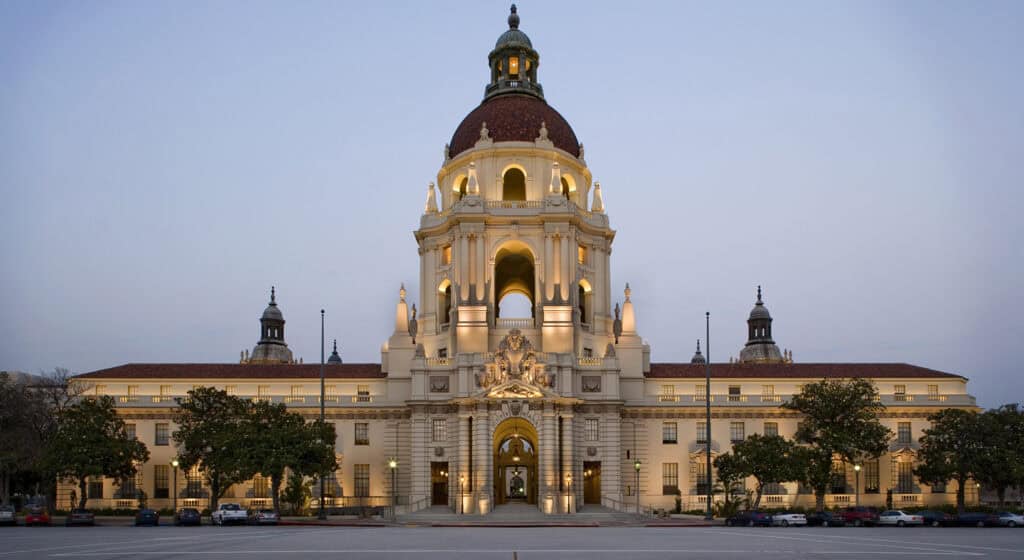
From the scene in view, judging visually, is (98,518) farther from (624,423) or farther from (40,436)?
(624,423)

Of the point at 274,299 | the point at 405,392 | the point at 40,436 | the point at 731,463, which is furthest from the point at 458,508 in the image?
the point at 274,299

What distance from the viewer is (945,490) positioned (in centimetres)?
8694

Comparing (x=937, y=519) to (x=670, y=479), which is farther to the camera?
(x=670, y=479)

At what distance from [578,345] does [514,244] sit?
1120 cm

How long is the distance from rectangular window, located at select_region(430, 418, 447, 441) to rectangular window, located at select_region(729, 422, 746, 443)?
85.1 feet

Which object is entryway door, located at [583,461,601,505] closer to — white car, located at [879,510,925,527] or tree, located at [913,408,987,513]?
tree, located at [913,408,987,513]

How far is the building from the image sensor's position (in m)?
81.8

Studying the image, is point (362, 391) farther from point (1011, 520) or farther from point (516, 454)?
point (1011, 520)

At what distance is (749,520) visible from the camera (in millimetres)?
62750

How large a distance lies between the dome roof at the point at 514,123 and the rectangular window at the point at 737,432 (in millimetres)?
29508

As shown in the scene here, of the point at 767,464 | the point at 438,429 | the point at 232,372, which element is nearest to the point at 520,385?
the point at 438,429

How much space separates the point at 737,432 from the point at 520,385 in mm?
22360

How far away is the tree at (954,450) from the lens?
7781 cm

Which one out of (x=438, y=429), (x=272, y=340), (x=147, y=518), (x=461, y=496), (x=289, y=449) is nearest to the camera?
(x=147, y=518)
